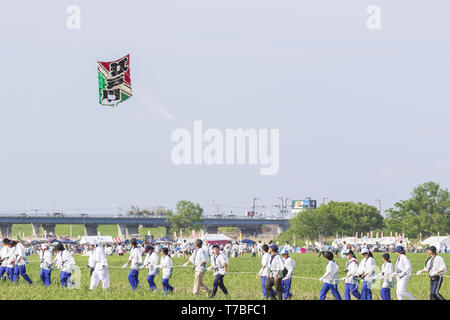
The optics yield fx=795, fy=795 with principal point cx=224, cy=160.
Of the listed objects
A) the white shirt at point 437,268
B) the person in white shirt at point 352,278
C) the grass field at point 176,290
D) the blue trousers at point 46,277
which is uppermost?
the white shirt at point 437,268

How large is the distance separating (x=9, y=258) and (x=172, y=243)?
86387mm

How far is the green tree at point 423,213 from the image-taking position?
154 meters

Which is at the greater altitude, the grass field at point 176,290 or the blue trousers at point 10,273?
the blue trousers at point 10,273

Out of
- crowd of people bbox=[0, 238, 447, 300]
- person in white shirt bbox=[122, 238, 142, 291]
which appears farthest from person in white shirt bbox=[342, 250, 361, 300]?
person in white shirt bbox=[122, 238, 142, 291]

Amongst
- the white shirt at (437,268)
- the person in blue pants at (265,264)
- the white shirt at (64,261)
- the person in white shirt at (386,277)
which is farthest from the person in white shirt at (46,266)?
the white shirt at (437,268)

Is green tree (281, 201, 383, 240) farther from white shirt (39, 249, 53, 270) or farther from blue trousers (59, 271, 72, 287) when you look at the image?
blue trousers (59, 271, 72, 287)

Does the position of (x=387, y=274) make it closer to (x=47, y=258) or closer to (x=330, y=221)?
(x=47, y=258)

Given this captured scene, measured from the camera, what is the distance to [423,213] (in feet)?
512

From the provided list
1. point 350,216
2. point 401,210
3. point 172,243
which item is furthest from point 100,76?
point 350,216

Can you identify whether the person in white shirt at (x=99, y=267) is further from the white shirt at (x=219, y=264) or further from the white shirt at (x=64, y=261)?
the white shirt at (x=219, y=264)

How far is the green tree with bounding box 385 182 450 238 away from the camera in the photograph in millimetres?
153650

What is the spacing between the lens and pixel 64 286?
32.3 m
